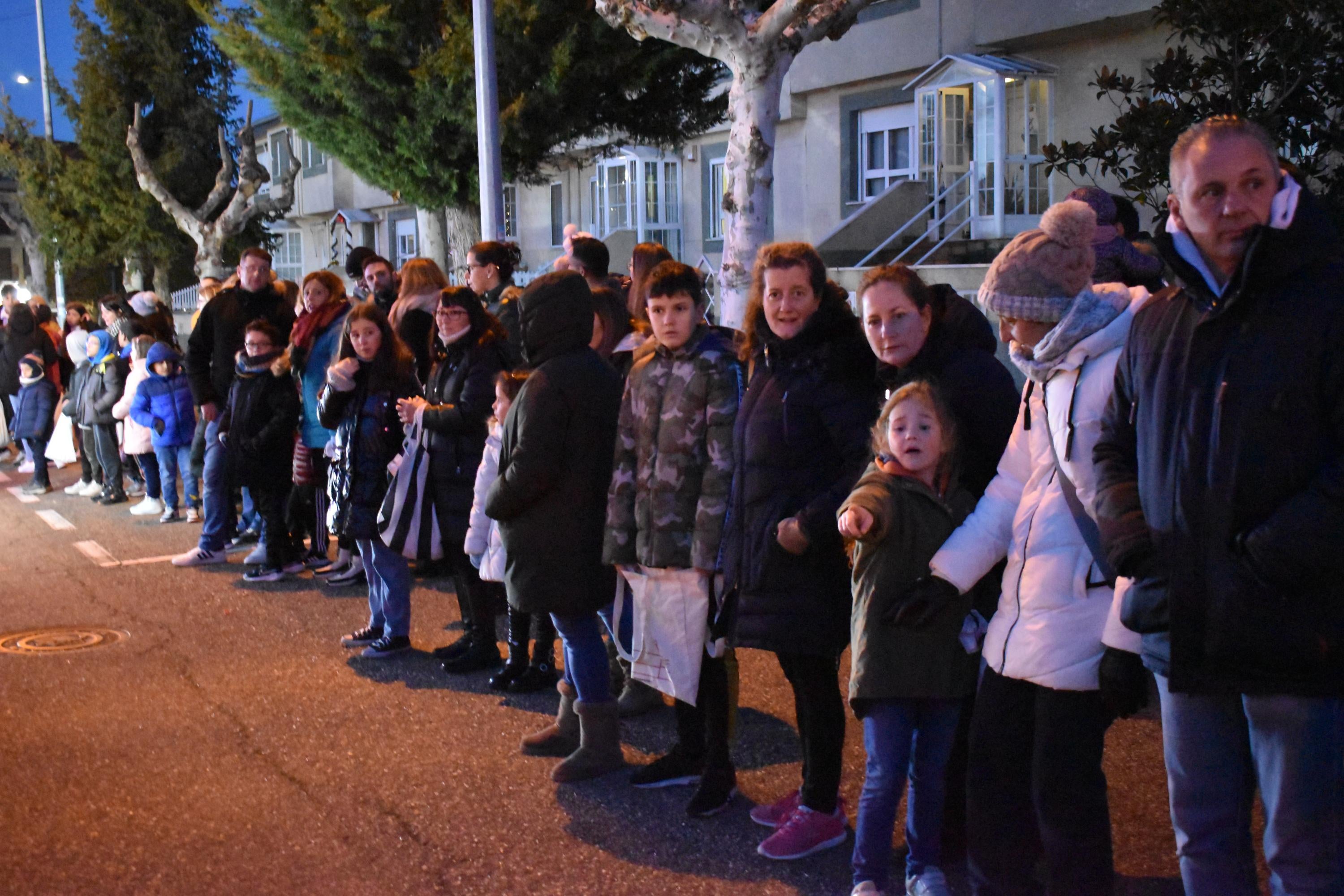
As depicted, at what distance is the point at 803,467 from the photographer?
412cm

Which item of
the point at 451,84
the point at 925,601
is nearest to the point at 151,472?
the point at 451,84

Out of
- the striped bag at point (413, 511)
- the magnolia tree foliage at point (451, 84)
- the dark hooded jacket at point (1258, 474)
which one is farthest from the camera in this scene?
the magnolia tree foliage at point (451, 84)

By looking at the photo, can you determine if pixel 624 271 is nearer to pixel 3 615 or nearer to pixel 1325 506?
pixel 3 615

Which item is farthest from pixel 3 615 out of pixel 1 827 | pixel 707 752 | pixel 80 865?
pixel 707 752

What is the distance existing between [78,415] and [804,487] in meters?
10.2

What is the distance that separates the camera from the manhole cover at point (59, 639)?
6969 mm

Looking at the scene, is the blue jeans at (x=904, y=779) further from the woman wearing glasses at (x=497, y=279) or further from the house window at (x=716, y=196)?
the house window at (x=716, y=196)

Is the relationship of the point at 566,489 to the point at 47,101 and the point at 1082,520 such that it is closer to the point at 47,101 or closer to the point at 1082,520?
the point at 1082,520

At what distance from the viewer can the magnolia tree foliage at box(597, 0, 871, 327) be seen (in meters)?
11.1

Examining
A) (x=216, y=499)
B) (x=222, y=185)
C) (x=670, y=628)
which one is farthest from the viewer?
(x=222, y=185)

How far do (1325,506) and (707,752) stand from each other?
8.53 feet

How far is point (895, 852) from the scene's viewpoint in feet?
13.8

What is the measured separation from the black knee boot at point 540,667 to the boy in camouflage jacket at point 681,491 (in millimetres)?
1475

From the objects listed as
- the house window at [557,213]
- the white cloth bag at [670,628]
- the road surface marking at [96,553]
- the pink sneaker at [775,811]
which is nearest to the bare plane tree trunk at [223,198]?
the house window at [557,213]
